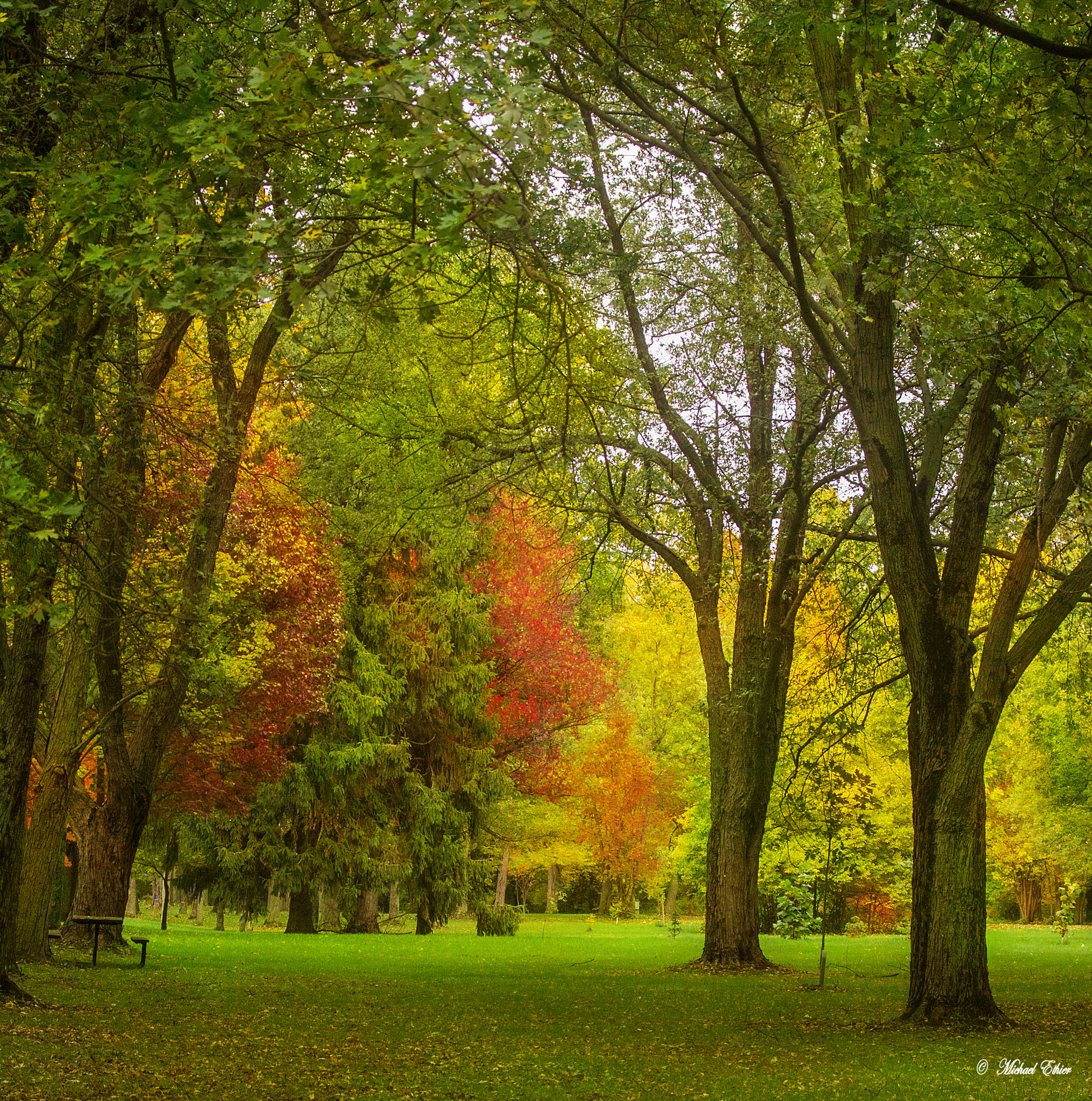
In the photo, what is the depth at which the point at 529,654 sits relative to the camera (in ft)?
88.5

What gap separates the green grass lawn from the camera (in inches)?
273

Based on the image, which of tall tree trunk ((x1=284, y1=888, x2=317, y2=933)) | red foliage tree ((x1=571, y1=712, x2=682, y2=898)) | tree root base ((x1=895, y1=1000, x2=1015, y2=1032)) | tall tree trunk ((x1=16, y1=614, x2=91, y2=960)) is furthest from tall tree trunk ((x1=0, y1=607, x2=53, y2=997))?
red foliage tree ((x1=571, y1=712, x2=682, y2=898))

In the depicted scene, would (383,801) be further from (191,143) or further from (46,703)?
(191,143)

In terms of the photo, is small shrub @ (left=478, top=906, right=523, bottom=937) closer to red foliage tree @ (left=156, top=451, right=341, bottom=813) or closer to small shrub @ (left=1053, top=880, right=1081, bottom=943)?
red foliage tree @ (left=156, top=451, right=341, bottom=813)

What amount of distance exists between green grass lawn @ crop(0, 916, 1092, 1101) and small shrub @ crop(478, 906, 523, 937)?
8.57m

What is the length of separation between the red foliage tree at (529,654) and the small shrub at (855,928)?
26.7ft

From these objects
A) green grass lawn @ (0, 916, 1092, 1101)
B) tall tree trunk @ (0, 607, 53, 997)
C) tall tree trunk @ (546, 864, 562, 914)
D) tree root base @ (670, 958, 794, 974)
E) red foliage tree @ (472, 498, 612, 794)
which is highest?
red foliage tree @ (472, 498, 612, 794)

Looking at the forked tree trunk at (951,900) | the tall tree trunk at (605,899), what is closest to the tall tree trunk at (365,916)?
the tall tree trunk at (605,899)

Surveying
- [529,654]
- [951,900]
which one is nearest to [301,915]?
[529,654]

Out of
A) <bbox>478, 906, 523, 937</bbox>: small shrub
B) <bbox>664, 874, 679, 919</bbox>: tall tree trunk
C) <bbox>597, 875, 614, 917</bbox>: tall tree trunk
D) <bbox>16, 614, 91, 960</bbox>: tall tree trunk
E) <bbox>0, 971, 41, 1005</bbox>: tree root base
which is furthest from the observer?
<bbox>597, 875, 614, 917</bbox>: tall tree trunk

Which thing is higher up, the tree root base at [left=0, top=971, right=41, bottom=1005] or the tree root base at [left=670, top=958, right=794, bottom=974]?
the tree root base at [left=0, top=971, right=41, bottom=1005]

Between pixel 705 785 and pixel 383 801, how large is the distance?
926 centimetres

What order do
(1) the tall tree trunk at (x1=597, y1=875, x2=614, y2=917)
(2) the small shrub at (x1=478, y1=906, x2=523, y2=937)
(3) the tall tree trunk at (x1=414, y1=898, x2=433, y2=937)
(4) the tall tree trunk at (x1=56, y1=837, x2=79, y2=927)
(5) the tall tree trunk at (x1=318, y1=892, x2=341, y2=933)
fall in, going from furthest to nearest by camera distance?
(1) the tall tree trunk at (x1=597, y1=875, x2=614, y2=917) < (5) the tall tree trunk at (x1=318, y1=892, x2=341, y2=933) < (2) the small shrub at (x1=478, y1=906, x2=523, y2=937) < (3) the tall tree trunk at (x1=414, y1=898, x2=433, y2=937) < (4) the tall tree trunk at (x1=56, y1=837, x2=79, y2=927)

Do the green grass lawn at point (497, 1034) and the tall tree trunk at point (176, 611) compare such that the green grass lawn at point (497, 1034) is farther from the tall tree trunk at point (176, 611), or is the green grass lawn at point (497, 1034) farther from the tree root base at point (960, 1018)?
the tall tree trunk at point (176, 611)
